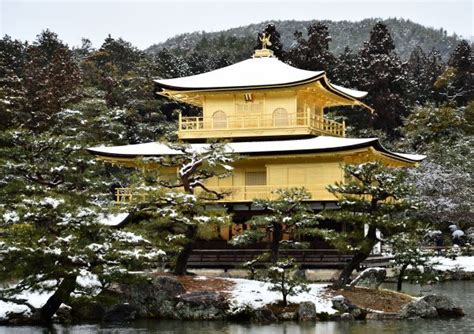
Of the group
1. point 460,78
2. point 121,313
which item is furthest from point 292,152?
point 460,78

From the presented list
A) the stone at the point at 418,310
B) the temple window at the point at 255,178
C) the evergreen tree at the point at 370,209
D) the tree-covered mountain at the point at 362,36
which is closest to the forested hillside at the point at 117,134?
the evergreen tree at the point at 370,209

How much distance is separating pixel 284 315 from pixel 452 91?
45064 mm

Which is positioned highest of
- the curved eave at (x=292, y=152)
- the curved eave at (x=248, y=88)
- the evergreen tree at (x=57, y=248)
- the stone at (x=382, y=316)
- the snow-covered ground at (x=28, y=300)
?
the curved eave at (x=248, y=88)

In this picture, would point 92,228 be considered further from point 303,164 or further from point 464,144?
point 464,144

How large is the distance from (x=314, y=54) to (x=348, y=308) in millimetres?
37536

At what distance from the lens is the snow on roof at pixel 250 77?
3778 cm

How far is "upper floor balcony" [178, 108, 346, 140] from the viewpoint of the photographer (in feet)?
124

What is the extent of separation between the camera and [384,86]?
59.8 metres

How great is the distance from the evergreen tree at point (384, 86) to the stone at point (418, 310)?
1361 inches

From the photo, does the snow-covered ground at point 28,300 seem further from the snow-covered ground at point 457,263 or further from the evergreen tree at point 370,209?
the snow-covered ground at point 457,263

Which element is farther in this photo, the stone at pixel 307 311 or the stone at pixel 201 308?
the stone at pixel 201 308

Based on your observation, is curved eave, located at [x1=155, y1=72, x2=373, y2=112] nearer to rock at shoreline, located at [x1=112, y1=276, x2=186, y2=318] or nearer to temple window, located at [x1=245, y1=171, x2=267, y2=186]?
temple window, located at [x1=245, y1=171, x2=267, y2=186]

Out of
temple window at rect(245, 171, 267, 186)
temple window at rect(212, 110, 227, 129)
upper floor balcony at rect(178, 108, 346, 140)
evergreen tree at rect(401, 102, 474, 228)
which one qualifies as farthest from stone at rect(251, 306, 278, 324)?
evergreen tree at rect(401, 102, 474, 228)

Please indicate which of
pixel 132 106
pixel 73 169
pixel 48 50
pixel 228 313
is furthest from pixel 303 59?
pixel 228 313
